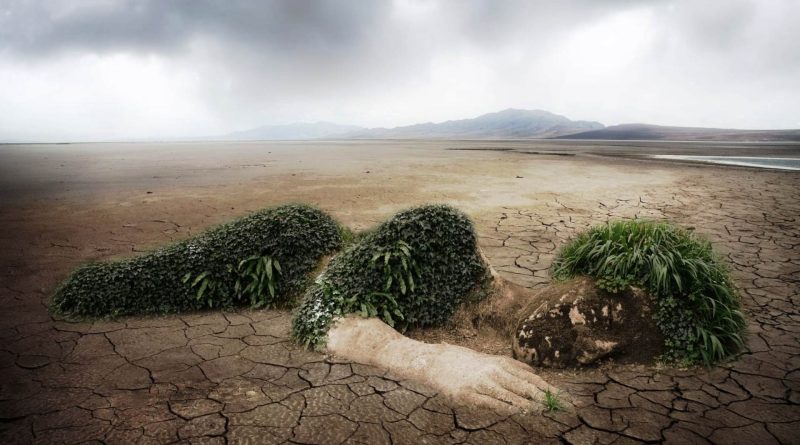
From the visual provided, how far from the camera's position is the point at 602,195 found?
12414 millimetres

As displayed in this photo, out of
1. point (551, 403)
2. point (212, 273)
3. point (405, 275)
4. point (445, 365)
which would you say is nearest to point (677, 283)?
point (551, 403)

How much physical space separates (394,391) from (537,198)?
9433 mm

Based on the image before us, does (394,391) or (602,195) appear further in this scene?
(602,195)

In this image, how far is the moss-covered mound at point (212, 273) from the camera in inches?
196

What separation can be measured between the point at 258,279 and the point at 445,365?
2665 millimetres

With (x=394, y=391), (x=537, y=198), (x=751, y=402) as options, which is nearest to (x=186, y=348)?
(x=394, y=391)

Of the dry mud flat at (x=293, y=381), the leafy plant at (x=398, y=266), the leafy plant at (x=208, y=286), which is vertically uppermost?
the leafy plant at (x=398, y=266)

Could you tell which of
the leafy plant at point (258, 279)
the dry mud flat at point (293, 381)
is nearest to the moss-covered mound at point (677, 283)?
the dry mud flat at point (293, 381)

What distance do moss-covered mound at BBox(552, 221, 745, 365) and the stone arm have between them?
1381mm

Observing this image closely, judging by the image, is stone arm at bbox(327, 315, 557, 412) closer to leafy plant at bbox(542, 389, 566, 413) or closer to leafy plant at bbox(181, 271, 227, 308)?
leafy plant at bbox(542, 389, 566, 413)

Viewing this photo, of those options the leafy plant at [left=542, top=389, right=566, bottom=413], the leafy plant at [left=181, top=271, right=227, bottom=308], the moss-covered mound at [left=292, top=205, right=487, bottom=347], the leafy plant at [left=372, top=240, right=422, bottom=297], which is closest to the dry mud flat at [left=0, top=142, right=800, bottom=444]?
the leafy plant at [left=542, top=389, right=566, bottom=413]

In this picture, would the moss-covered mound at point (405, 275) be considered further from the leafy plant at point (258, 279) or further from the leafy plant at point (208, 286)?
the leafy plant at point (208, 286)

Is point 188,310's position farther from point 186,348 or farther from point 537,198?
point 537,198

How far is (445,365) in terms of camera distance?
3.74m
